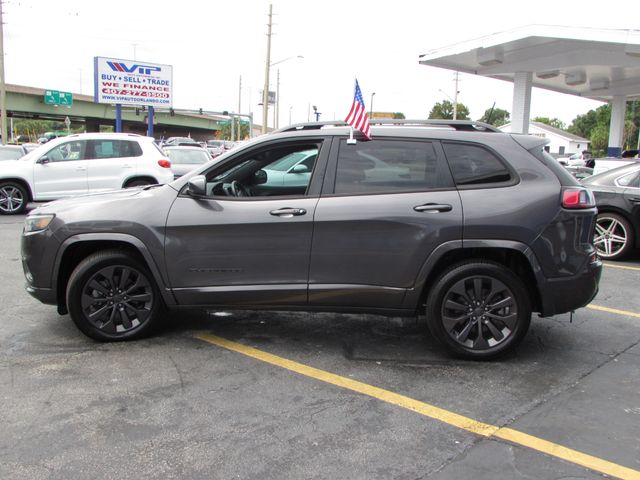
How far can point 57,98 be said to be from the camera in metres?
63.7

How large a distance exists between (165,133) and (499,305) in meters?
115

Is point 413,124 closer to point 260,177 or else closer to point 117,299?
point 260,177

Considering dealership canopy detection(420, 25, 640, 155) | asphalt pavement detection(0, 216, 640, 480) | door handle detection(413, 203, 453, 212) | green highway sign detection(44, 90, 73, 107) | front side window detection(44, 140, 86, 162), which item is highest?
green highway sign detection(44, 90, 73, 107)

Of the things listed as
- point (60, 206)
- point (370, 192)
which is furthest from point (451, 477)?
point (60, 206)

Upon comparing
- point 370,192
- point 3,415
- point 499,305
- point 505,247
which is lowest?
point 3,415

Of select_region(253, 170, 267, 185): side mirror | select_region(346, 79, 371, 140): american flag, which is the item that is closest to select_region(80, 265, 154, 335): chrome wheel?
select_region(253, 170, 267, 185): side mirror

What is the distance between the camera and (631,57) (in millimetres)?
20469

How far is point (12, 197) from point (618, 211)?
1217cm

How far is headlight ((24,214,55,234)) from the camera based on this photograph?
4613 millimetres

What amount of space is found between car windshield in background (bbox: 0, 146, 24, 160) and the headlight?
11595 millimetres

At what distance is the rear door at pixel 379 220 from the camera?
418 centimetres

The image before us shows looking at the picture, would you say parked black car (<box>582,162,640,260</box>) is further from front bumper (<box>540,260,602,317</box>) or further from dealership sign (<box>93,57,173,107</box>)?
dealership sign (<box>93,57,173,107</box>)

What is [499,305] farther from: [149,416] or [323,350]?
[149,416]

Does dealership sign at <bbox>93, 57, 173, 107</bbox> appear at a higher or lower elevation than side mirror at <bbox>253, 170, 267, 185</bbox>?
higher
